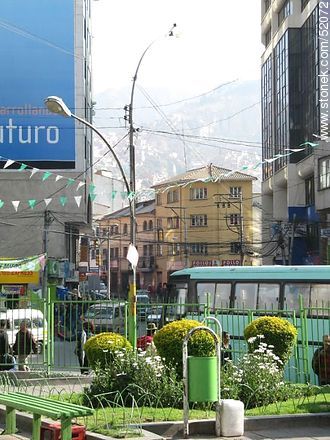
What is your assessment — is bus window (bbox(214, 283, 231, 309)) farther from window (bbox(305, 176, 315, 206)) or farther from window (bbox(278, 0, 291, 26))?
window (bbox(278, 0, 291, 26))

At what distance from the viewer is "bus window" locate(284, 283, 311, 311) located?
22.6 m

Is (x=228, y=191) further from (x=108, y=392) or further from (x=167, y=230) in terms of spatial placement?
(x=108, y=392)

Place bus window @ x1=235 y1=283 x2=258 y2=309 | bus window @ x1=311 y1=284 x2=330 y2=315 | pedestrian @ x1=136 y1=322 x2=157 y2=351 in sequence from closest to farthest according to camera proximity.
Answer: pedestrian @ x1=136 y1=322 x2=157 y2=351
bus window @ x1=311 y1=284 x2=330 y2=315
bus window @ x1=235 y1=283 x2=258 y2=309

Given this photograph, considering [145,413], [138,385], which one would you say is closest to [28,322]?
[138,385]

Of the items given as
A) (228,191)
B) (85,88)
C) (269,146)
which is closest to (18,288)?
(85,88)

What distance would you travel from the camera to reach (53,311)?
59.4 ft

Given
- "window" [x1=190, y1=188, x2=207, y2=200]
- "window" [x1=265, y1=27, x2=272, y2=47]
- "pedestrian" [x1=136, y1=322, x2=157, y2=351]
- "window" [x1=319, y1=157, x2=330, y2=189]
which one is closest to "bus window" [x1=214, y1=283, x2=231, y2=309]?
"pedestrian" [x1=136, y1=322, x2=157, y2=351]

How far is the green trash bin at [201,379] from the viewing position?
413 inches

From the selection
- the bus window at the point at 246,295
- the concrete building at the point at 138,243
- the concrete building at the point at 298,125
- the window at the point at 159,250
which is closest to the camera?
the bus window at the point at 246,295

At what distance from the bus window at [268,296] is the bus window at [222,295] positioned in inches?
48.4

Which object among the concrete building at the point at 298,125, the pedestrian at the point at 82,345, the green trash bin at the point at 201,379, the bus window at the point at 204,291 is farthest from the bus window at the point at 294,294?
the concrete building at the point at 298,125

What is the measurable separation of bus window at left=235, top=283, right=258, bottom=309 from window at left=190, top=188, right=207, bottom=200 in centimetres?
7596

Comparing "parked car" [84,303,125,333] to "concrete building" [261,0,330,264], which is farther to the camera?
"concrete building" [261,0,330,264]

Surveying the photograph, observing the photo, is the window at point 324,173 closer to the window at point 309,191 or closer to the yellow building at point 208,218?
the window at point 309,191
